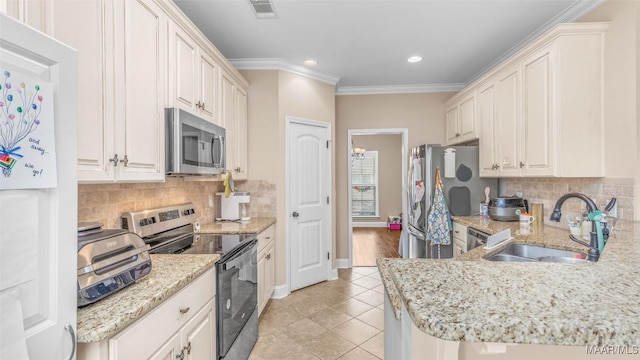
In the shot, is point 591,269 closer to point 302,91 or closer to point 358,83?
point 302,91

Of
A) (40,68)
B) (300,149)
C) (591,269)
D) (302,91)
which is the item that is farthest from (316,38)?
(591,269)

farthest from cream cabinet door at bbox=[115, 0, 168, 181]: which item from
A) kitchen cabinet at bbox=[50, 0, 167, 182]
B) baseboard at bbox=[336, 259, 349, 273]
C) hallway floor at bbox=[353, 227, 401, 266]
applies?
hallway floor at bbox=[353, 227, 401, 266]

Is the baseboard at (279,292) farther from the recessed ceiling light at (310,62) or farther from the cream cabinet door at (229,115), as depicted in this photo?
the recessed ceiling light at (310,62)

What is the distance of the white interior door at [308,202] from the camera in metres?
3.51

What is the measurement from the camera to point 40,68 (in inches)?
28.5

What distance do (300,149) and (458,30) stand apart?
2000 millimetres

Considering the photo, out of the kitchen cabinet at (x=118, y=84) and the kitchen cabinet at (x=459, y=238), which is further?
the kitchen cabinet at (x=459, y=238)

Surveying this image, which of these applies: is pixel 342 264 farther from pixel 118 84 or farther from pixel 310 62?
pixel 118 84

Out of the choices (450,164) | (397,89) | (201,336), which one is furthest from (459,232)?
(201,336)

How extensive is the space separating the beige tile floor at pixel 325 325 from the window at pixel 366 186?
14.7ft

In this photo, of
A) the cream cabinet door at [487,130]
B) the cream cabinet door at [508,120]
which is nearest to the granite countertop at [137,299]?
the cream cabinet door at [508,120]


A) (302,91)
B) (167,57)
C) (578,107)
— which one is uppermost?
(302,91)

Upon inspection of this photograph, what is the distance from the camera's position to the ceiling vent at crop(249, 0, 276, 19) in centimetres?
226

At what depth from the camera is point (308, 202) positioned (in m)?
3.67
